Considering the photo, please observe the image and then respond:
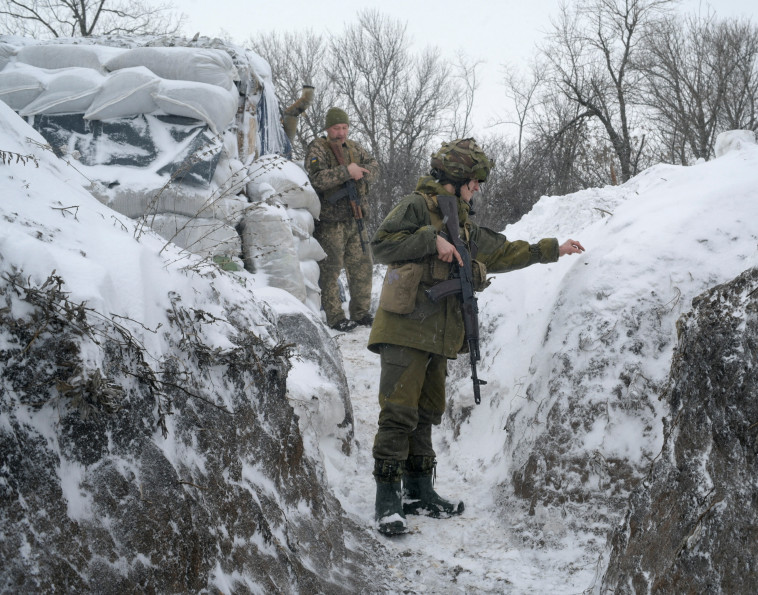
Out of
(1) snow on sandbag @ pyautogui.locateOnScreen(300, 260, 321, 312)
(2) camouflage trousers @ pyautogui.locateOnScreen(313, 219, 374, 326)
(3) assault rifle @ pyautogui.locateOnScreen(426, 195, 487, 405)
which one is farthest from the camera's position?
(2) camouflage trousers @ pyautogui.locateOnScreen(313, 219, 374, 326)

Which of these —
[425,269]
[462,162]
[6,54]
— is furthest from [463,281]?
[6,54]

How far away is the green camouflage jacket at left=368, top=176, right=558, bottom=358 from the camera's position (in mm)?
3332

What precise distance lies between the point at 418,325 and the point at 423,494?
0.90 meters

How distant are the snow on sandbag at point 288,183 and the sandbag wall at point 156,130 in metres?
0.17

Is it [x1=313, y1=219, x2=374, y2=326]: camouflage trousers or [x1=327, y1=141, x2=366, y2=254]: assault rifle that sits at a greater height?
[x1=327, y1=141, x2=366, y2=254]: assault rifle

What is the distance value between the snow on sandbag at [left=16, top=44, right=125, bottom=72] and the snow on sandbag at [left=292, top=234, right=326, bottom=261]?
2.11m

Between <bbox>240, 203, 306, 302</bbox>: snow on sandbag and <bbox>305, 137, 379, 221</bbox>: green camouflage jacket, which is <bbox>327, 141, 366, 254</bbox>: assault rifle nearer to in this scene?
<bbox>305, 137, 379, 221</bbox>: green camouflage jacket

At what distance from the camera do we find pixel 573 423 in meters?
3.37

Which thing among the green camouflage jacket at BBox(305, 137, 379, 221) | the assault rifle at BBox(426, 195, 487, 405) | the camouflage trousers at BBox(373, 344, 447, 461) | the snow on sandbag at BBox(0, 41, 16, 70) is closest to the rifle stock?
the assault rifle at BBox(426, 195, 487, 405)

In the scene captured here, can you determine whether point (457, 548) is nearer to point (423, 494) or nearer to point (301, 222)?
point (423, 494)

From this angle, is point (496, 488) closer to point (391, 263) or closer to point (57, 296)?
point (391, 263)

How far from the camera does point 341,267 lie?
6902 mm

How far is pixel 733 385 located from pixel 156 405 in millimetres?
1611

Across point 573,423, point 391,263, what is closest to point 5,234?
point 391,263
